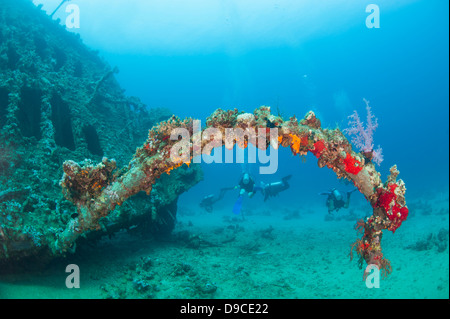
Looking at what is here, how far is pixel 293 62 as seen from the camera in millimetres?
94000

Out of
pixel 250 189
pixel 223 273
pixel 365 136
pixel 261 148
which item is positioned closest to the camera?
pixel 261 148

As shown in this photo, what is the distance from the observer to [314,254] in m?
8.34

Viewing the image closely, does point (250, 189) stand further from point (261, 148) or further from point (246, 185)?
point (261, 148)

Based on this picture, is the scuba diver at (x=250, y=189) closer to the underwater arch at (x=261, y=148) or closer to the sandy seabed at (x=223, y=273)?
the sandy seabed at (x=223, y=273)

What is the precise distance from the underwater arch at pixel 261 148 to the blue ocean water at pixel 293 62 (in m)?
38.1

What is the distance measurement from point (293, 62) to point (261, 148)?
102775mm

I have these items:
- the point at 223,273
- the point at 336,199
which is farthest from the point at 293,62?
the point at 223,273

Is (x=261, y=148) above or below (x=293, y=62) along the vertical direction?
below

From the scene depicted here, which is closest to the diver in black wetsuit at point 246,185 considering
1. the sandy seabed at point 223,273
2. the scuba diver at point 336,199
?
the sandy seabed at point 223,273

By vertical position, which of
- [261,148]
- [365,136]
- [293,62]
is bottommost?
[261,148]

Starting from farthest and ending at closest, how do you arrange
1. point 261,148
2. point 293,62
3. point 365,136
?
point 293,62 < point 365,136 < point 261,148

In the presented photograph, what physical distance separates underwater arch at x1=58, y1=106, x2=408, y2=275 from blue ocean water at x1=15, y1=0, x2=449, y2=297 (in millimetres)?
38100
